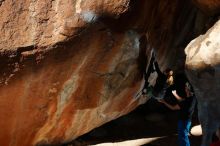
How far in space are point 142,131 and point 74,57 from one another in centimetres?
219

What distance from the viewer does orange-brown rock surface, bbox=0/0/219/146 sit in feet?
11.3

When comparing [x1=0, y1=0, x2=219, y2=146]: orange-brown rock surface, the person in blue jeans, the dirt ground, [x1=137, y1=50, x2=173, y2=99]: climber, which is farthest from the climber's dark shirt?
the dirt ground

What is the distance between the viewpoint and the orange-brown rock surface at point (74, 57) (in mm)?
3445

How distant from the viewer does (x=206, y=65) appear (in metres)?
3.49

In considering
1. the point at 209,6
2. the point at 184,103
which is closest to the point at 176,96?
the point at 184,103

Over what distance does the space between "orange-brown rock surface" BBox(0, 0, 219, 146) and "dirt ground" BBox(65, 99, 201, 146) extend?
630 millimetres

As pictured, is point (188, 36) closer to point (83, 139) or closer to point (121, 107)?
→ point (121, 107)

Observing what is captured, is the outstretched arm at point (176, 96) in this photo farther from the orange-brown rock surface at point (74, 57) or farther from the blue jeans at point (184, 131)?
the orange-brown rock surface at point (74, 57)

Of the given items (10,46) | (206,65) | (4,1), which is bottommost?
(206,65)

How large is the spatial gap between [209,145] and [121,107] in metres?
1.25

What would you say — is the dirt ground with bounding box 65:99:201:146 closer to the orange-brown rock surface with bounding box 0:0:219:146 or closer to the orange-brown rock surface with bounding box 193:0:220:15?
the orange-brown rock surface with bounding box 0:0:219:146

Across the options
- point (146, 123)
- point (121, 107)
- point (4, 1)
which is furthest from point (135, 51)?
point (146, 123)

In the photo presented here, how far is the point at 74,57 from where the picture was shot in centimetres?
372

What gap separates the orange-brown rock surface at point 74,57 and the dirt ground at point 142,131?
630 millimetres
